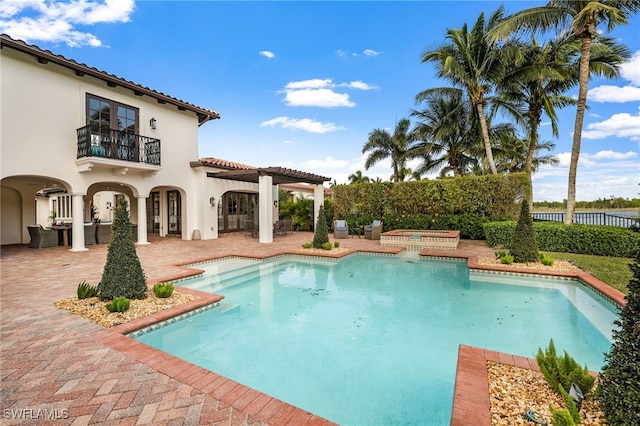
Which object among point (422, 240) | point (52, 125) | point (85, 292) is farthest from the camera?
point (422, 240)

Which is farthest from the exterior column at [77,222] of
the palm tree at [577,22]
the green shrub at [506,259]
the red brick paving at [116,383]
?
the palm tree at [577,22]

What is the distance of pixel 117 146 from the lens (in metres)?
12.7

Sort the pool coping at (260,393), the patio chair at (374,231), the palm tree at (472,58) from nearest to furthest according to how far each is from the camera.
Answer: the pool coping at (260,393) → the palm tree at (472,58) → the patio chair at (374,231)

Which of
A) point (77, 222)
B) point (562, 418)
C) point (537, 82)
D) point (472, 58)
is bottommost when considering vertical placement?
point (562, 418)

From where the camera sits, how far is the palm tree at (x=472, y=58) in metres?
15.7

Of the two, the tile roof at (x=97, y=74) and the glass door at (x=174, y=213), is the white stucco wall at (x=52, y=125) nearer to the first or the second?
the tile roof at (x=97, y=74)

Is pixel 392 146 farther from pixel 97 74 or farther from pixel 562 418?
pixel 562 418

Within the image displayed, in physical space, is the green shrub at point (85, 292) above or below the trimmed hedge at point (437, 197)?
below

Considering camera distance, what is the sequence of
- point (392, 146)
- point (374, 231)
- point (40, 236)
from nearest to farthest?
1. point (40, 236)
2. point (374, 231)
3. point (392, 146)

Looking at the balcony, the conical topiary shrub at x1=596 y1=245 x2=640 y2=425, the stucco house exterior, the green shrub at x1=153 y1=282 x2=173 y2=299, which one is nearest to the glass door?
the stucco house exterior

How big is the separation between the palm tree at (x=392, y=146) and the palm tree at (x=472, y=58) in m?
6.43

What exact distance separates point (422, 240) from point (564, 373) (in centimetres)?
1160

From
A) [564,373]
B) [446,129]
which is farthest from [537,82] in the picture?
[564,373]

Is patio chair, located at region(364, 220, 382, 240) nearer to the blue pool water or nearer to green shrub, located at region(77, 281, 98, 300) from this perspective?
the blue pool water
